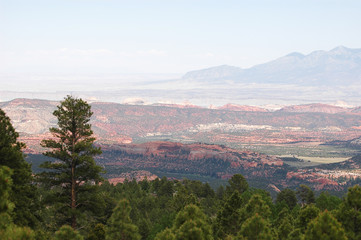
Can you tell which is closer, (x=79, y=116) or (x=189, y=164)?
(x=79, y=116)

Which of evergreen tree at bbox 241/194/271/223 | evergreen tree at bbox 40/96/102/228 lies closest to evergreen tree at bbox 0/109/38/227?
evergreen tree at bbox 40/96/102/228

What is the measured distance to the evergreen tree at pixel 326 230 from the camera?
34.2 meters

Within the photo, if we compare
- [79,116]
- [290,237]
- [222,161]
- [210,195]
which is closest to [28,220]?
[79,116]

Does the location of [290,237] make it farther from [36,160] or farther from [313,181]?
[36,160]

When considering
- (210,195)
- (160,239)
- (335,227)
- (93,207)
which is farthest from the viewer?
(210,195)

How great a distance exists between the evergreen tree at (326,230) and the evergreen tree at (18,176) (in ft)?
75.5

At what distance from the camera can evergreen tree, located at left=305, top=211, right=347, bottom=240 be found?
34188mm

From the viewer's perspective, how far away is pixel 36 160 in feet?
509

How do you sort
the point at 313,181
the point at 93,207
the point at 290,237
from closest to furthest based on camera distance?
the point at 290,237
the point at 93,207
the point at 313,181

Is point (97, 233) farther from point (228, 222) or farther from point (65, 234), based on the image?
point (228, 222)

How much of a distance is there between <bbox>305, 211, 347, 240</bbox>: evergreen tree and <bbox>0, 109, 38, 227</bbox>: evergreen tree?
23.0 m

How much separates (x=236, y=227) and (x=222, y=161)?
5309 inches

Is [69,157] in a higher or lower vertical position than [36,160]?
higher

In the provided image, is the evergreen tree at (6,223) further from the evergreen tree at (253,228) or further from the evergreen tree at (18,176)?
the evergreen tree at (253,228)
